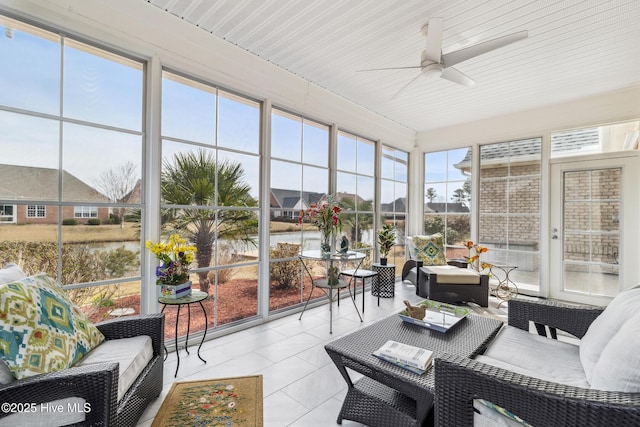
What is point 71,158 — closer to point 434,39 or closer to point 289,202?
point 289,202

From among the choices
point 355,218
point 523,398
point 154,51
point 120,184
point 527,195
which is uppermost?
point 154,51

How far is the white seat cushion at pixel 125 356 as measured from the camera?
5.06 ft

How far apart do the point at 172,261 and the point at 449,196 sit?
16.4 ft

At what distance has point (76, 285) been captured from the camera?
226 cm

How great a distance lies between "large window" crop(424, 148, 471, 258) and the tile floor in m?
2.69

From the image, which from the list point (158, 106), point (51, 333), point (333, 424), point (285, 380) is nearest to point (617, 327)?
point (333, 424)

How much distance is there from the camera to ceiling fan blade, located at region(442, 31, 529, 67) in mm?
2289

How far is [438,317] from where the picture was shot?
7.39ft

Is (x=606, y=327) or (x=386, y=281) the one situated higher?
(x=606, y=327)

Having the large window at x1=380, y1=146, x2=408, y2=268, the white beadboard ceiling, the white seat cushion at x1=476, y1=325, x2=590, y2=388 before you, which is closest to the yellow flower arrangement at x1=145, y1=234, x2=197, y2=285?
the white beadboard ceiling

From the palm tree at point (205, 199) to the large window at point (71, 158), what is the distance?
0.98 ft

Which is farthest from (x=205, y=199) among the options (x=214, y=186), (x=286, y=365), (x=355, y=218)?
(x=355, y=218)

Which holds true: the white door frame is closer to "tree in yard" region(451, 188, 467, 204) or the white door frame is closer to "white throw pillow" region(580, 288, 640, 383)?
"tree in yard" region(451, 188, 467, 204)

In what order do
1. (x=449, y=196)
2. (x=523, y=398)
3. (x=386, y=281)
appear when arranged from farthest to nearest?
(x=449, y=196)
(x=386, y=281)
(x=523, y=398)
